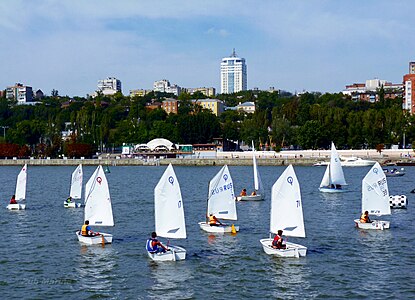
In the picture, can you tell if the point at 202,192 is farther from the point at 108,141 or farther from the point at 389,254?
the point at 108,141

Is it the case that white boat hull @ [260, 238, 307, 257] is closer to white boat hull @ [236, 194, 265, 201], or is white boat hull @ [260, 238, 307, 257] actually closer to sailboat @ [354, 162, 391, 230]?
sailboat @ [354, 162, 391, 230]

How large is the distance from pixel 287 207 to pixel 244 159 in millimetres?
111238

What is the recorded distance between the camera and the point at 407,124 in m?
142

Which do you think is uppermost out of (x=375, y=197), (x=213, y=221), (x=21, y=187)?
(x=21, y=187)

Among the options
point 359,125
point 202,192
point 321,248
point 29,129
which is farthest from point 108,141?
point 321,248

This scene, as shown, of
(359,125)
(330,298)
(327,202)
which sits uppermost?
(359,125)

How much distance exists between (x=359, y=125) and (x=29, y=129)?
302 feet

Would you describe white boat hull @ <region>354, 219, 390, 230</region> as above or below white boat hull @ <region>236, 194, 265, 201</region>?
below

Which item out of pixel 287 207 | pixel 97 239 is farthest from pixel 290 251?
pixel 97 239

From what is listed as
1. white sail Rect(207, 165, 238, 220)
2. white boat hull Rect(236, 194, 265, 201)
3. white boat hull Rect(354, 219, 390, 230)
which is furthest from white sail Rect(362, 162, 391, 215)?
white boat hull Rect(236, 194, 265, 201)

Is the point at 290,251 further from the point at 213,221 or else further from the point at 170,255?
the point at 213,221

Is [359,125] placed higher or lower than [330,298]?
higher

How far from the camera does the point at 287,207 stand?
32.7m

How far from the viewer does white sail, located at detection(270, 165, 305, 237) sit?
107ft
